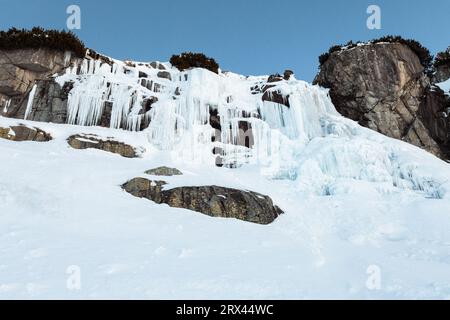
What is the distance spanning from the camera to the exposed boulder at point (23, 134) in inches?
700

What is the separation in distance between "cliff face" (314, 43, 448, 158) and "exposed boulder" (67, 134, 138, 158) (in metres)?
17.0

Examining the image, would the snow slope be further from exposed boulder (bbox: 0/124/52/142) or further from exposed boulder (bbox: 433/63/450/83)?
exposed boulder (bbox: 433/63/450/83)

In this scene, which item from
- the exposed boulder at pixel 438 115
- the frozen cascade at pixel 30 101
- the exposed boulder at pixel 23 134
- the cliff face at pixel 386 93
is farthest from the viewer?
the exposed boulder at pixel 438 115

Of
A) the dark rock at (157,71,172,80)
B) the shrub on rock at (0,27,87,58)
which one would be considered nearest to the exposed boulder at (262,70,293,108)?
the dark rock at (157,71,172,80)

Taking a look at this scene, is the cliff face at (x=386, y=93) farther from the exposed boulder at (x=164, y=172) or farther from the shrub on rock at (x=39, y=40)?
the shrub on rock at (x=39, y=40)

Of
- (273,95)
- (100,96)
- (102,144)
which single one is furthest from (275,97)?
(102,144)

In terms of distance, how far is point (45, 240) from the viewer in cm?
810

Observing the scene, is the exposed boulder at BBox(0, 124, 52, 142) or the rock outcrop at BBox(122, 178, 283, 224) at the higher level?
the exposed boulder at BBox(0, 124, 52, 142)

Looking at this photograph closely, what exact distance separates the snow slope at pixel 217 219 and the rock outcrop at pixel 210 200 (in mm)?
578

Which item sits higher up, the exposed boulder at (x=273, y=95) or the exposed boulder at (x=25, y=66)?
the exposed boulder at (x=25, y=66)

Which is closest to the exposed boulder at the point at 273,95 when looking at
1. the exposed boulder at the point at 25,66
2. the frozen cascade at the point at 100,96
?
the frozen cascade at the point at 100,96

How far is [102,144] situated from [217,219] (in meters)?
9.98

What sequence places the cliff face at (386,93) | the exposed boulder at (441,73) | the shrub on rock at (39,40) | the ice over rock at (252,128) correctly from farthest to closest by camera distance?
the exposed boulder at (441,73)
the cliff face at (386,93)
the shrub on rock at (39,40)
the ice over rock at (252,128)

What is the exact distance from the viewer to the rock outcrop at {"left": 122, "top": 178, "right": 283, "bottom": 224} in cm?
1235
